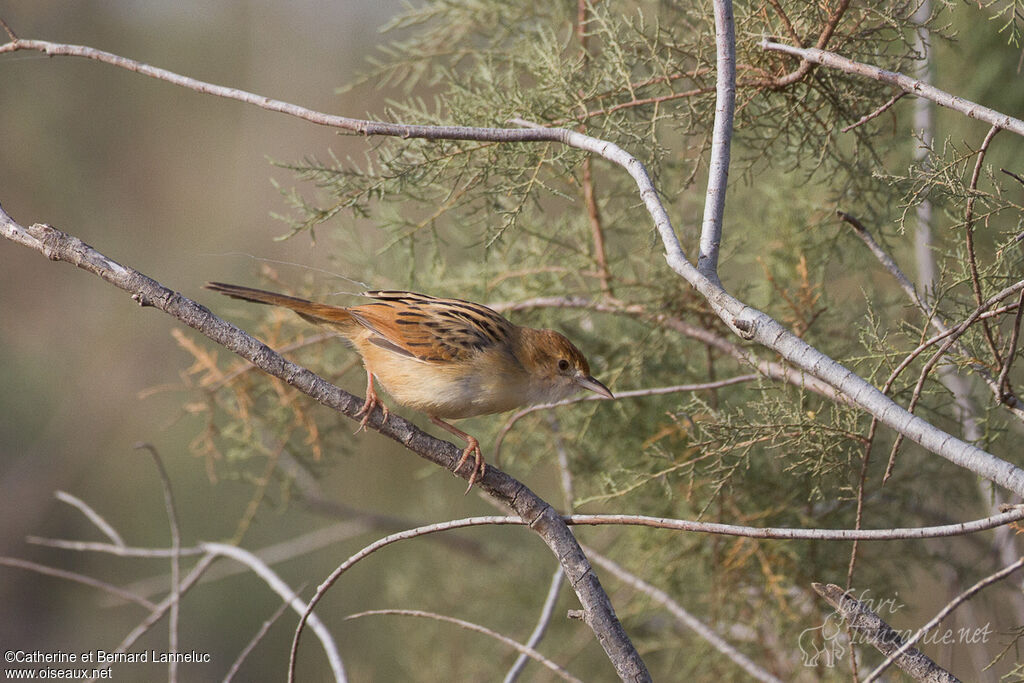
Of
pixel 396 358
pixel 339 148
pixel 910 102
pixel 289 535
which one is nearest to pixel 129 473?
pixel 289 535

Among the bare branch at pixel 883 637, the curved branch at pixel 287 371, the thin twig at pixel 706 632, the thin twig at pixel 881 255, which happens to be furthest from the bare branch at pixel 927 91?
the thin twig at pixel 706 632

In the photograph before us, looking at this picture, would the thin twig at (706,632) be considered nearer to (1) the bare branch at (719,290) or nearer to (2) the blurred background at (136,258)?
(1) the bare branch at (719,290)

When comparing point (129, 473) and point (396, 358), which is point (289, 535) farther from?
point (396, 358)

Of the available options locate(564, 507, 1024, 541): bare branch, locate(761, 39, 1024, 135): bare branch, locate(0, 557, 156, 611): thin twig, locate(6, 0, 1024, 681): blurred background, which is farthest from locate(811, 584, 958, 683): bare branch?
locate(0, 557, 156, 611): thin twig

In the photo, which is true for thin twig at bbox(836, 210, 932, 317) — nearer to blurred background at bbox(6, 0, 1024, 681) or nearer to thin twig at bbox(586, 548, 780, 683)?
blurred background at bbox(6, 0, 1024, 681)

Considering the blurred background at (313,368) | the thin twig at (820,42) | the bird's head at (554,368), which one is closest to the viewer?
the thin twig at (820,42)

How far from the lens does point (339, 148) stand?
30.1 ft

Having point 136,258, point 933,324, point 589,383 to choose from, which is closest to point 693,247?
point 589,383

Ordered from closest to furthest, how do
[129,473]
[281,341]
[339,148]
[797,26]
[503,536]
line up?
[797,26] → [281,341] → [503,536] → [129,473] → [339,148]

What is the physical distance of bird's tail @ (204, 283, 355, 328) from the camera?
240 cm

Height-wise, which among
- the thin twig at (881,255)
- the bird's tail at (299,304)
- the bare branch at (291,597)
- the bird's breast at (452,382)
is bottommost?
the bare branch at (291,597)

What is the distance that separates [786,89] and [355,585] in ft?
19.1

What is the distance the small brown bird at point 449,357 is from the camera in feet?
9.22

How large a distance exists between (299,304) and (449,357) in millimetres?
520
